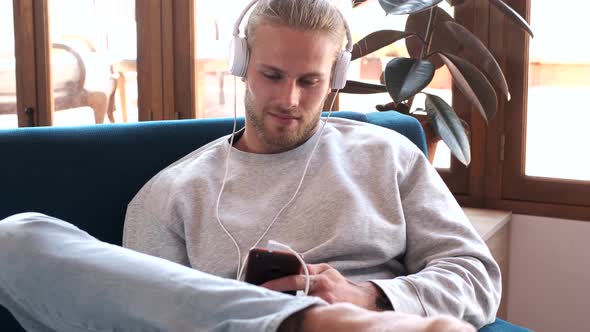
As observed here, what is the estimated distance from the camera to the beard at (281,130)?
1.56 meters

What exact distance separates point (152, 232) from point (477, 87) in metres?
1.19

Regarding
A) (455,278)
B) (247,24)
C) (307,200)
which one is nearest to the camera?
(455,278)

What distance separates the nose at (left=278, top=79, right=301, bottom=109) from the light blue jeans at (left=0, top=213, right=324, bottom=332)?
0.51 m

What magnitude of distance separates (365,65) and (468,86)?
1.77 feet

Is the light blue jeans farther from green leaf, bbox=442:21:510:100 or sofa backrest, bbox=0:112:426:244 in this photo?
green leaf, bbox=442:21:510:100

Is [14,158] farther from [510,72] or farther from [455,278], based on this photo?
[510,72]

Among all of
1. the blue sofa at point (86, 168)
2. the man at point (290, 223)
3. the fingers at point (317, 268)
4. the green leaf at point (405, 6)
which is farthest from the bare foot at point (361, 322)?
the green leaf at point (405, 6)

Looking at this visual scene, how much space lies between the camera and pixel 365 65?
2.79 m

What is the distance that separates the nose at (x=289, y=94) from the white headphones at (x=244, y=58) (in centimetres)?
10

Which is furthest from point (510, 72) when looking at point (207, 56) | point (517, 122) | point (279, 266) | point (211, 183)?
point (279, 266)

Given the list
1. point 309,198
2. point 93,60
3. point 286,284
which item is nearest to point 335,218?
point 309,198

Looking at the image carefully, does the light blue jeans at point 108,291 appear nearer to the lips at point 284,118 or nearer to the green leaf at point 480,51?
the lips at point 284,118

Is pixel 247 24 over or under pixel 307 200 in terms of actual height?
over

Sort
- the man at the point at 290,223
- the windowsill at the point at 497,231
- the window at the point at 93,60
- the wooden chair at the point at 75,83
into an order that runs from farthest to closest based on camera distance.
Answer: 1. the wooden chair at the point at 75,83
2. the window at the point at 93,60
3. the windowsill at the point at 497,231
4. the man at the point at 290,223
